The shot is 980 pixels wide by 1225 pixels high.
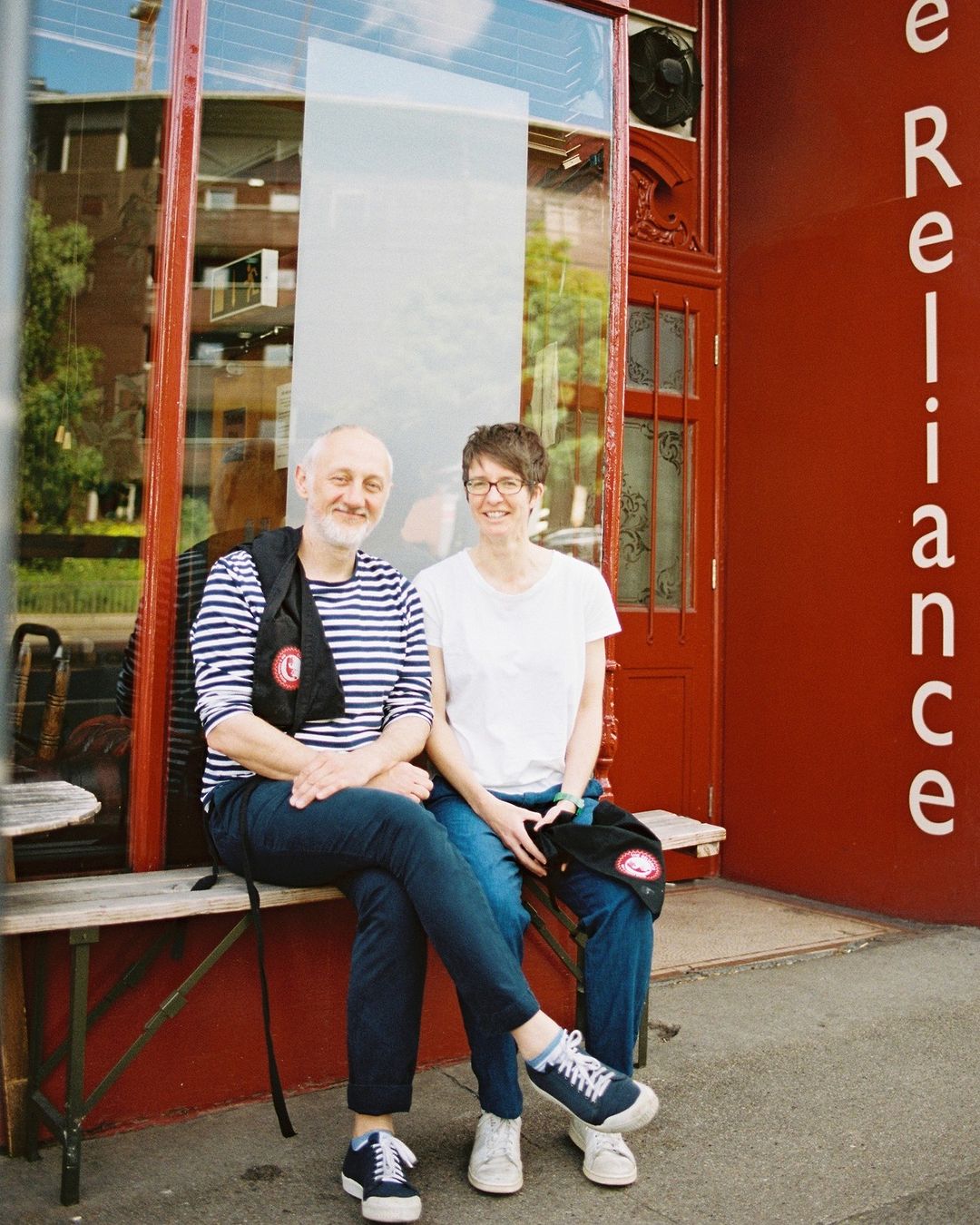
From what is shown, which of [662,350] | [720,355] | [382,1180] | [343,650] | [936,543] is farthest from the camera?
[720,355]

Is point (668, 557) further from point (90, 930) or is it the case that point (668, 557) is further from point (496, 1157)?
point (90, 930)

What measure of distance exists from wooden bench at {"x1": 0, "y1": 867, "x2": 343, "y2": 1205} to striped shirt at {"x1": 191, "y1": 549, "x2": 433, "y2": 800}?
27 centimetres

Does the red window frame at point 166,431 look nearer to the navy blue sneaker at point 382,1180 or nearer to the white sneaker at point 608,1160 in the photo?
the navy blue sneaker at point 382,1180

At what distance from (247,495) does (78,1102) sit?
61.2 inches

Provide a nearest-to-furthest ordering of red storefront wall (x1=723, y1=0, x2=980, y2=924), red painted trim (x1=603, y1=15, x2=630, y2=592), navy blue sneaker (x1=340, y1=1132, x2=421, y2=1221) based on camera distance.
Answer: navy blue sneaker (x1=340, y1=1132, x2=421, y2=1221) < red painted trim (x1=603, y1=15, x2=630, y2=592) < red storefront wall (x1=723, y1=0, x2=980, y2=924)

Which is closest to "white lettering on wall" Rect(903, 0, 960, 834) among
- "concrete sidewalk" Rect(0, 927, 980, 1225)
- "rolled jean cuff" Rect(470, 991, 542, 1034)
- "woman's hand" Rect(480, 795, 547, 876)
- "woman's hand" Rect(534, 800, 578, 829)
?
"concrete sidewalk" Rect(0, 927, 980, 1225)

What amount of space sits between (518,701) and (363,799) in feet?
2.02

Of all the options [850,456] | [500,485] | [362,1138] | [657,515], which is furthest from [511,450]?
[850,456]

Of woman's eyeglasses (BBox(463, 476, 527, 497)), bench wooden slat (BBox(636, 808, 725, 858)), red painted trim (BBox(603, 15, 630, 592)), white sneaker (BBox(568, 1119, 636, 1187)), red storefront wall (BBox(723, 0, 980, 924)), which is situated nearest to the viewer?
white sneaker (BBox(568, 1119, 636, 1187))

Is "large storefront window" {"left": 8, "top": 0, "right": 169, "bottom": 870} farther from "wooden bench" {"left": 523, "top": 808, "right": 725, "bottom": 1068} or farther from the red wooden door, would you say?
the red wooden door

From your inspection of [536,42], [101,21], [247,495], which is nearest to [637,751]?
[247,495]

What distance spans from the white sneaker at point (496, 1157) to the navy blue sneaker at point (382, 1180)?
15 centimetres

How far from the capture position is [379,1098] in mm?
2482

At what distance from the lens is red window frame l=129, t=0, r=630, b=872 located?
3006 millimetres
